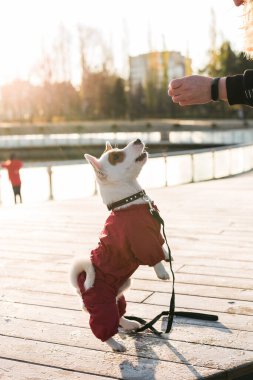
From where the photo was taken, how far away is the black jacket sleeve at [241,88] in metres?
Result: 2.14

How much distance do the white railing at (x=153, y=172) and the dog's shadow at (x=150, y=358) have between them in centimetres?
827

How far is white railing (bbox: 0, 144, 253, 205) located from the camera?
12117mm

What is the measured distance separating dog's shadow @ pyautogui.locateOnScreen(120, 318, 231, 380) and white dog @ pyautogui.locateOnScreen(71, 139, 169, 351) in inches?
5.8

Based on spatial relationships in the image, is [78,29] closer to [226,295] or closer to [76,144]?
[76,144]

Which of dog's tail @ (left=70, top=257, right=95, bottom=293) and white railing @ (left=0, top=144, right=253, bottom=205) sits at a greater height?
dog's tail @ (left=70, top=257, right=95, bottom=293)

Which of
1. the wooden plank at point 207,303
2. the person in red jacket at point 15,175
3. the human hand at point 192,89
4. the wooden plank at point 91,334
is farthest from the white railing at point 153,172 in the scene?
the human hand at point 192,89

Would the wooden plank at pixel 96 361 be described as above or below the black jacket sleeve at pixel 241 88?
below

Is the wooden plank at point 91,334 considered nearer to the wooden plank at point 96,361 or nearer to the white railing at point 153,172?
the wooden plank at point 96,361

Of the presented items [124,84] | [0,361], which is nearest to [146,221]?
[0,361]

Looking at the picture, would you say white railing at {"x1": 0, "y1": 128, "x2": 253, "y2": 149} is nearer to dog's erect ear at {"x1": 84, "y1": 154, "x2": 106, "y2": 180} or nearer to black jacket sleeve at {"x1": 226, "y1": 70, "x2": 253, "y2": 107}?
dog's erect ear at {"x1": 84, "y1": 154, "x2": 106, "y2": 180}

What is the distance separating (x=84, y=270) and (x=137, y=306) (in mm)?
829

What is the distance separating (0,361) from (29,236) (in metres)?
3.38

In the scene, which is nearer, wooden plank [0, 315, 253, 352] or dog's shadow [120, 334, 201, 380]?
dog's shadow [120, 334, 201, 380]

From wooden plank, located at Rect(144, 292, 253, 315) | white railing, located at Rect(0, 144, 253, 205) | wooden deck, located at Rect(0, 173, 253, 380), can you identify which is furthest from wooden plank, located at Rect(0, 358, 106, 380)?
white railing, located at Rect(0, 144, 253, 205)
